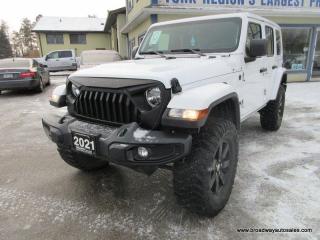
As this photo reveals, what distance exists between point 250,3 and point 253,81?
839cm

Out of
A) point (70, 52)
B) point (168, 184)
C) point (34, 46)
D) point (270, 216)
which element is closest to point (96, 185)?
point (168, 184)

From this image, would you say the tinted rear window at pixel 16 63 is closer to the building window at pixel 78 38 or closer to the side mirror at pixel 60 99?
the side mirror at pixel 60 99

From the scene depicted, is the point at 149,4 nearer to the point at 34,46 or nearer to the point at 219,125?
the point at 219,125

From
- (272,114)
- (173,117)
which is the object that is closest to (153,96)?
(173,117)

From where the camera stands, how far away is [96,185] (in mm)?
3348

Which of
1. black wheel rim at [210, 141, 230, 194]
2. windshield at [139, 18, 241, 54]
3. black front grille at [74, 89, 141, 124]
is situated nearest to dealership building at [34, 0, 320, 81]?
windshield at [139, 18, 241, 54]

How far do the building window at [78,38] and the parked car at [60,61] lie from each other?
11.3 metres

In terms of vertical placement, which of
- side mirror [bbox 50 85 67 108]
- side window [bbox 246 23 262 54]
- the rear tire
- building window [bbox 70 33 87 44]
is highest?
building window [bbox 70 33 87 44]

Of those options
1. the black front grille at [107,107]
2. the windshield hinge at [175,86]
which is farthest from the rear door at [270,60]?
the black front grille at [107,107]

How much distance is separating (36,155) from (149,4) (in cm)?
761

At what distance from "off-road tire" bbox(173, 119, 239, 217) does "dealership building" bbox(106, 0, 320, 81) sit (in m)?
8.21

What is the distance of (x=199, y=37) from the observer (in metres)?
3.62

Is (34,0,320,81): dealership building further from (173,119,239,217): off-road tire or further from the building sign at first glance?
(173,119,239,217): off-road tire

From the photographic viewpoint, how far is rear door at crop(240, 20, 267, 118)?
11.9 ft
